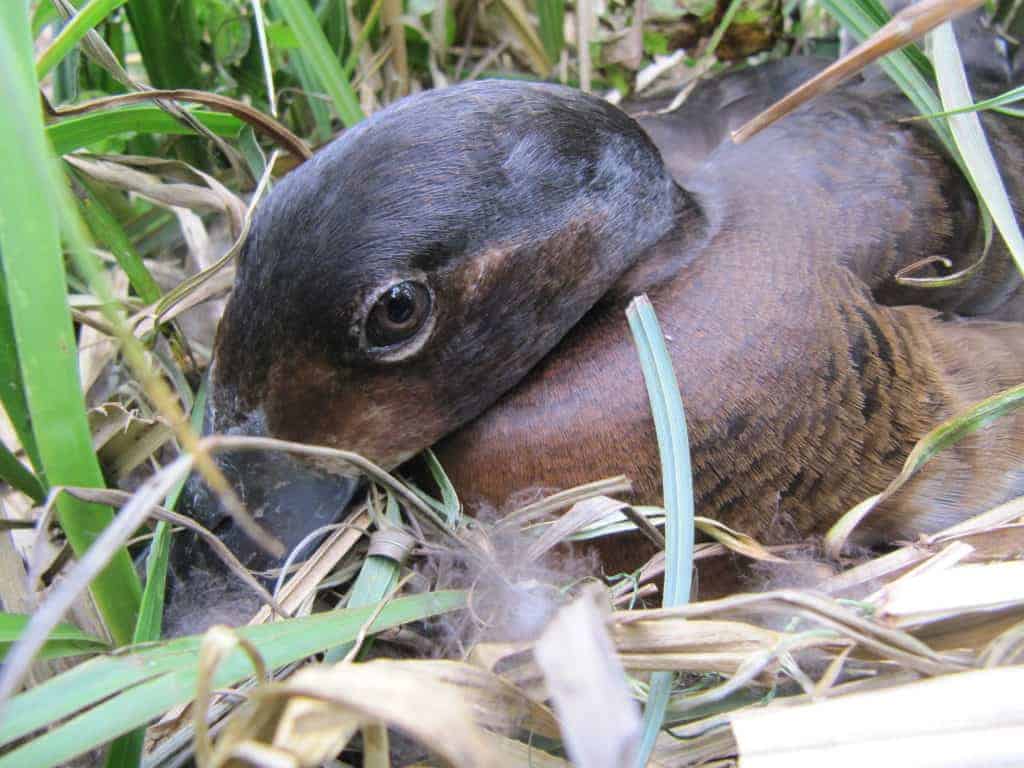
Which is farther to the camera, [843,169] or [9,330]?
[843,169]

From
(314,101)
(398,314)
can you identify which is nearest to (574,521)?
(398,314)

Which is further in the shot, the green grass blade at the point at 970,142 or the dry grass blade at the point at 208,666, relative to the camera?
the green grass blade at the point at 970,142

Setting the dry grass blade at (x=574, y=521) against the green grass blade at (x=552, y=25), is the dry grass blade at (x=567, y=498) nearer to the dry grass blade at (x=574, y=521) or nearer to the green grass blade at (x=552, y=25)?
the dry grass blade at (x=574, y=521)

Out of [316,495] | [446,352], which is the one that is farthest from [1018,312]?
[316,495]

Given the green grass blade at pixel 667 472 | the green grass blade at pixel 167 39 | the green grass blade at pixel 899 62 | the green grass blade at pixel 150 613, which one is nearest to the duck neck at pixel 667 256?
the green grass blade at pixel 667 472

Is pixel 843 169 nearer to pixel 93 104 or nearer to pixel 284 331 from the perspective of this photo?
pixel 284 331
